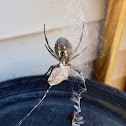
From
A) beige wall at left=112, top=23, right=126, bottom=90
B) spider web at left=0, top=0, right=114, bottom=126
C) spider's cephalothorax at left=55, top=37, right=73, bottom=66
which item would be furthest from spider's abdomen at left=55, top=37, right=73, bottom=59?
beige wall at left=112, top=23, right=126, bottom=90

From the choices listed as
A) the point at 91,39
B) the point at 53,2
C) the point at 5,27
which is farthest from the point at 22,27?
the point at 91,39

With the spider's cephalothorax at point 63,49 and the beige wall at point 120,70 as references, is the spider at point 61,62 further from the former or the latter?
the beige wall at point 120,70

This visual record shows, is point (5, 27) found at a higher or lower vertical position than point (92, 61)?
higher

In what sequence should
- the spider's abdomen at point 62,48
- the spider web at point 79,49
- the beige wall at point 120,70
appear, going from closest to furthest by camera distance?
1. the spider web at point 79,49
2. the spider's abdomen at point 62,48
3. the beige wall at point 120,70

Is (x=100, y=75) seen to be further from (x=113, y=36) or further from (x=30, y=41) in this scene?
(x=30, y=41)

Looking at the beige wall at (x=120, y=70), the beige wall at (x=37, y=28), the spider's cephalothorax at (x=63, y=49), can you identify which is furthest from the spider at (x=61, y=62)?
the beige wall at (x=120, y=70)

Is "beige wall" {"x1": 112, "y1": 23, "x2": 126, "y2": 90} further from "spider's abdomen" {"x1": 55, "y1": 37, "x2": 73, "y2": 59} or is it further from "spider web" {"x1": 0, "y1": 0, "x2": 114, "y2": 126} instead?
"spider's abdomen" {"x1": 55, "y1": 37, "x2": 73, "y2": 59}
